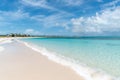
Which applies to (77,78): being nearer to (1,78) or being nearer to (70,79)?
(70,79)

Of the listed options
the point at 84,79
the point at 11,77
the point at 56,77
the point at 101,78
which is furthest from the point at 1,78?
the point at 101,78

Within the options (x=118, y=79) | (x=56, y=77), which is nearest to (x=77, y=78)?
(x=56, y=77)

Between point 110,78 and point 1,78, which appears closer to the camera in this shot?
point 1,78

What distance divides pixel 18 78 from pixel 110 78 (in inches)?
129

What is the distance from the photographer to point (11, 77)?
17.8ft

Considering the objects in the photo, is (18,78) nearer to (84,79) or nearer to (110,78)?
(84,79)

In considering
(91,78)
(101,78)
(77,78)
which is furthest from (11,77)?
(101,78)

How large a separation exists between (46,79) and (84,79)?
131 centimetres

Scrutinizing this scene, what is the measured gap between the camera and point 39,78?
17.5ft

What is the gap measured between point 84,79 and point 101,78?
0.70 m

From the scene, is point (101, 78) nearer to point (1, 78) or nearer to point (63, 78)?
point (63, 78)

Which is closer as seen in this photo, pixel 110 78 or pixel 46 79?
pixel 46 79

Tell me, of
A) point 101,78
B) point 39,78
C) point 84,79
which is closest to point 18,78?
point 39,78

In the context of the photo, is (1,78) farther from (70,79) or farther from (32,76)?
(70,79)
